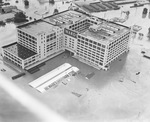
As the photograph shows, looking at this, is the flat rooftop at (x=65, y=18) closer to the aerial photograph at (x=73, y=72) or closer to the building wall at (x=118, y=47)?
the aerial photograph at (x=73, y=72)

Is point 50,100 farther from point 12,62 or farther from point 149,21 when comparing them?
point 149,21

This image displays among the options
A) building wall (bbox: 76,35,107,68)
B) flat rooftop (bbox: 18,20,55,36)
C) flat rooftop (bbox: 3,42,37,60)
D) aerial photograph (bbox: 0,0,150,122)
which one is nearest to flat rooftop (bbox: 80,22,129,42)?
aerial photograph (bbox: 0,0,150,122)

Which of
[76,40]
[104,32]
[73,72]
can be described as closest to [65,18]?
[76,40]

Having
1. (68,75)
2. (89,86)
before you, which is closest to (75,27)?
(68,75)

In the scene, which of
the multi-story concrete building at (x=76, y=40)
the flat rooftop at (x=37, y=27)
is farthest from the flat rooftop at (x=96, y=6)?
the flat rooftop at (x=37, y=27)

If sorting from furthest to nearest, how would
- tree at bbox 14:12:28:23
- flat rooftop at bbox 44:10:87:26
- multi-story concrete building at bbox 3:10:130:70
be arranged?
tree at bbox 14:12:28:23, flat rooftop at bbox 44:10:87:26, multi-story concrete building at bbox 3:10:130:70

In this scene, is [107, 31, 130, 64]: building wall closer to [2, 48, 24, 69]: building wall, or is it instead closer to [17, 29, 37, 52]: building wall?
[17, 29, 37, 52]: building wall

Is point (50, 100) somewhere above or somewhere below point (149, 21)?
below

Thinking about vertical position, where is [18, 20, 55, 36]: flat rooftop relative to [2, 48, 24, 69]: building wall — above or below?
above
